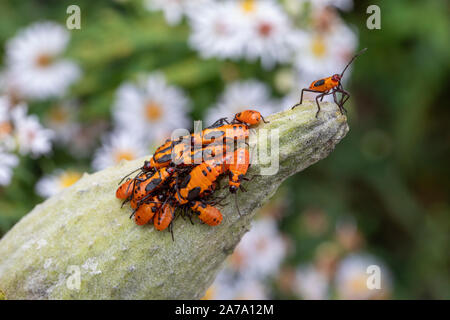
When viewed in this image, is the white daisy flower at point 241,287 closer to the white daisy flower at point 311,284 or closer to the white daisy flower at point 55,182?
the white daisy flower at point 311,284

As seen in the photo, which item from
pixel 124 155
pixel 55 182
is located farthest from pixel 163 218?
pixel 55 182

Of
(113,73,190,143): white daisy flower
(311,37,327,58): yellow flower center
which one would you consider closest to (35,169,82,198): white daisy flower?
(113,73,190,143): white daisy flower

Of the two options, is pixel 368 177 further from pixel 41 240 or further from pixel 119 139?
pixel 41 240

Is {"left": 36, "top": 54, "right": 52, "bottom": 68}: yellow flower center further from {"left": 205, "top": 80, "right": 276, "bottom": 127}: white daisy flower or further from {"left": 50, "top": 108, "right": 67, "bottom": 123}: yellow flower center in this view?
{"left": 205, "top": 80, "right": 276, "bottom": 127}: white daisy flower

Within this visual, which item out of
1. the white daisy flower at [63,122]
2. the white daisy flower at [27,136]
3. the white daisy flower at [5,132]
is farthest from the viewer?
the white daisy flower at [63,122]

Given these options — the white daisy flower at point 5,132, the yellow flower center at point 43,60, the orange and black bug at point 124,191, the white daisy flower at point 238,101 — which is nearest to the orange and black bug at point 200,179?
the orange and black bug at point 124,191

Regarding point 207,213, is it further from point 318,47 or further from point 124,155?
point 318,47
